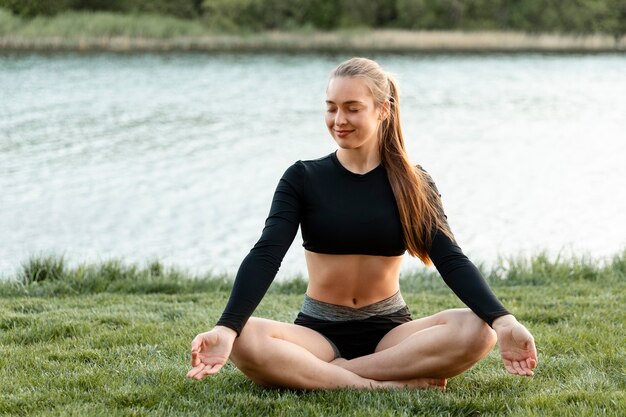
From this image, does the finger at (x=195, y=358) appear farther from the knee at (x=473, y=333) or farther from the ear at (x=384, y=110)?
the ear at (x=384, y=110)

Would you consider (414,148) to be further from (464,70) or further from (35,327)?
(464,70)

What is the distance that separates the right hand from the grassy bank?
40258 mm

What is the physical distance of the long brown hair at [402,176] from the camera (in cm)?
380

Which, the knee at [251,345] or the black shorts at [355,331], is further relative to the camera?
the black shorts at [355,331]

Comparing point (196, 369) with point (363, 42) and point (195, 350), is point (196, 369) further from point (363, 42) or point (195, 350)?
point (363, 42)

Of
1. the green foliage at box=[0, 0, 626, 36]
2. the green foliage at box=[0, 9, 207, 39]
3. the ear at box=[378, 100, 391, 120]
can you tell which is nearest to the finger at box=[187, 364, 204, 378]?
the ear at box=[378, 100, 391, 120]

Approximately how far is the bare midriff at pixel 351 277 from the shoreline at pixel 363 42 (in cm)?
4039

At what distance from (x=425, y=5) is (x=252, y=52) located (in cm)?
1904

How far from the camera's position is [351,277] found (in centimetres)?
388

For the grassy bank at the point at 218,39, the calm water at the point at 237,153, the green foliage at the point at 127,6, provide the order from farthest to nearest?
the green foliage at the point at 127,6 < the grassy bank at the point at 218,39 < the calm water at the point at 237,153

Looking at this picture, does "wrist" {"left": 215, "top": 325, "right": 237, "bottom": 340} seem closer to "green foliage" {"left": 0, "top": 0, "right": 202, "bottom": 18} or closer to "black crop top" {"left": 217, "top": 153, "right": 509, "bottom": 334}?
"black crop top" {"left": 217, "top": 153, "right": 509, "bottom": 334}

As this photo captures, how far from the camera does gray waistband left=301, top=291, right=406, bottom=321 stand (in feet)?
12.9

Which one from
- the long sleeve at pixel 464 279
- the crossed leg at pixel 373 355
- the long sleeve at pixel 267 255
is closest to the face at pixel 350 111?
the long sleeve at pixel 267 255

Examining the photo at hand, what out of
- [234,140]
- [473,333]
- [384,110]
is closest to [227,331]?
[473,333]
